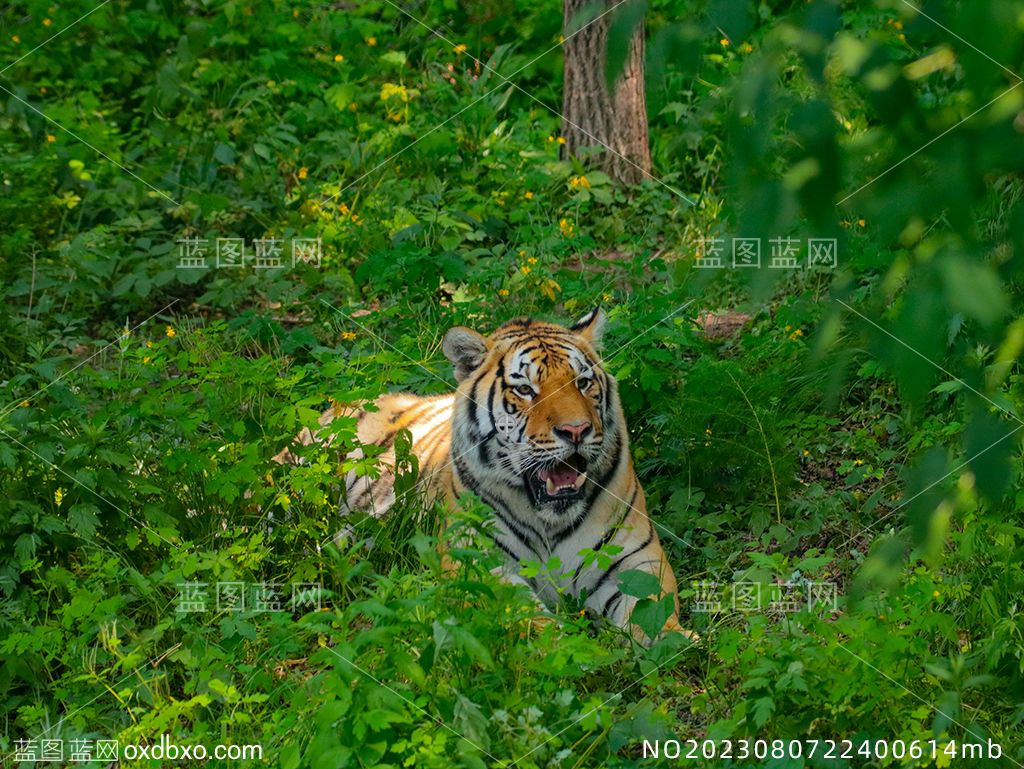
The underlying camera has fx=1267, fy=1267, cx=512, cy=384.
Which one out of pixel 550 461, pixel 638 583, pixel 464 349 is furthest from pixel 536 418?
pixel 638 583

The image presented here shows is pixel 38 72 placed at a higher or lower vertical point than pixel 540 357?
higher

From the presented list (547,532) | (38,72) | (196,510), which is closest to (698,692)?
(547,532)

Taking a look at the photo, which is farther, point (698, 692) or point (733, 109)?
point (698, 692)

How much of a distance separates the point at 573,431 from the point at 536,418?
162 millimetres

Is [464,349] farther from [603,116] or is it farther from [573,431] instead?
[603,116]

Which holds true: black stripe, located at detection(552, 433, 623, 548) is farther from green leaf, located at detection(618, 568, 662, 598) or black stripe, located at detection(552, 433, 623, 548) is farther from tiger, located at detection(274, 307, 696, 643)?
green leaf, located at detection(618, 568, 662, 598)

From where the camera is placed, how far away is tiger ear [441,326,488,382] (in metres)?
4.78

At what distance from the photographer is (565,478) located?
175 inches

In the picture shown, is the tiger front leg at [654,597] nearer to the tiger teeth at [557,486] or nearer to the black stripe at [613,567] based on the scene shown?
the black stripe at [613,567]

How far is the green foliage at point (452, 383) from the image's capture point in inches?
69.9

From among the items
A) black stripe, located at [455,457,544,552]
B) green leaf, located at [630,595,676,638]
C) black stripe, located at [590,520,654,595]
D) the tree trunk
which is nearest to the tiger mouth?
black stripe, located at [455,457,544,552]

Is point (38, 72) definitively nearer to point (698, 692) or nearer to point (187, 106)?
point (187, 106)

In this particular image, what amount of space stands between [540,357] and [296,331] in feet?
6.07

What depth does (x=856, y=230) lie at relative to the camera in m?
6.41
